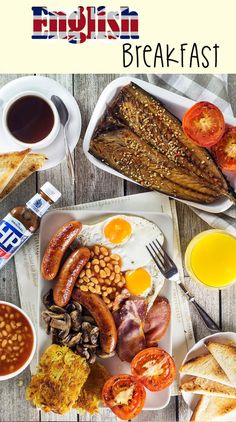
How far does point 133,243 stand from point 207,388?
0.59 meters

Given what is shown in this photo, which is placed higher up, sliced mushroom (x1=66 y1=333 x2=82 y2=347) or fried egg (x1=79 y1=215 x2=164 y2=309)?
fried egg (x1=79 y1=215 x2=164 y2=309)

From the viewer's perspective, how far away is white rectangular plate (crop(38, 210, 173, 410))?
214 centimetres

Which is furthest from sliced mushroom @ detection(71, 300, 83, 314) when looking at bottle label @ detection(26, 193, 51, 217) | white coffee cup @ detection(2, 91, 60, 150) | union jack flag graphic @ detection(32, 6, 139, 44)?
union jack flag graphic @ detection(32, 6, 139, 44)

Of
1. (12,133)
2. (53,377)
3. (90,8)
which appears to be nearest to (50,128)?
(12,133)

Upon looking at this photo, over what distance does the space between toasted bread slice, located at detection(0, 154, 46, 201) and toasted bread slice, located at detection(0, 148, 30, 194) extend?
0.02 meters

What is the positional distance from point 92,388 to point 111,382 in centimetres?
9

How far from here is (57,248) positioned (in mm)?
2080

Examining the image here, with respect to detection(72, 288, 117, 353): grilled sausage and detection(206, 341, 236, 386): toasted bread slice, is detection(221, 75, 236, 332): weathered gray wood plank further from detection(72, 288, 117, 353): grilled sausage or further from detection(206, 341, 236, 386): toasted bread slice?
detection(72, 288, 117, 353): grilled sausage

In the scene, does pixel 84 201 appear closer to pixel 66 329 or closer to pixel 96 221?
pixel 96 221

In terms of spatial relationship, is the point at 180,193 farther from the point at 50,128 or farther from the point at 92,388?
the point at 92,388

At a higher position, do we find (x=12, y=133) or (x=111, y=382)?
(x=12, y=133)

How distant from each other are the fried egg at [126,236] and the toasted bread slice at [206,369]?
0.40 m

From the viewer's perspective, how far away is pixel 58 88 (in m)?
2.18

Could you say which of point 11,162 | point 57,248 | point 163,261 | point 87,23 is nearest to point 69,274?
point 57,248
